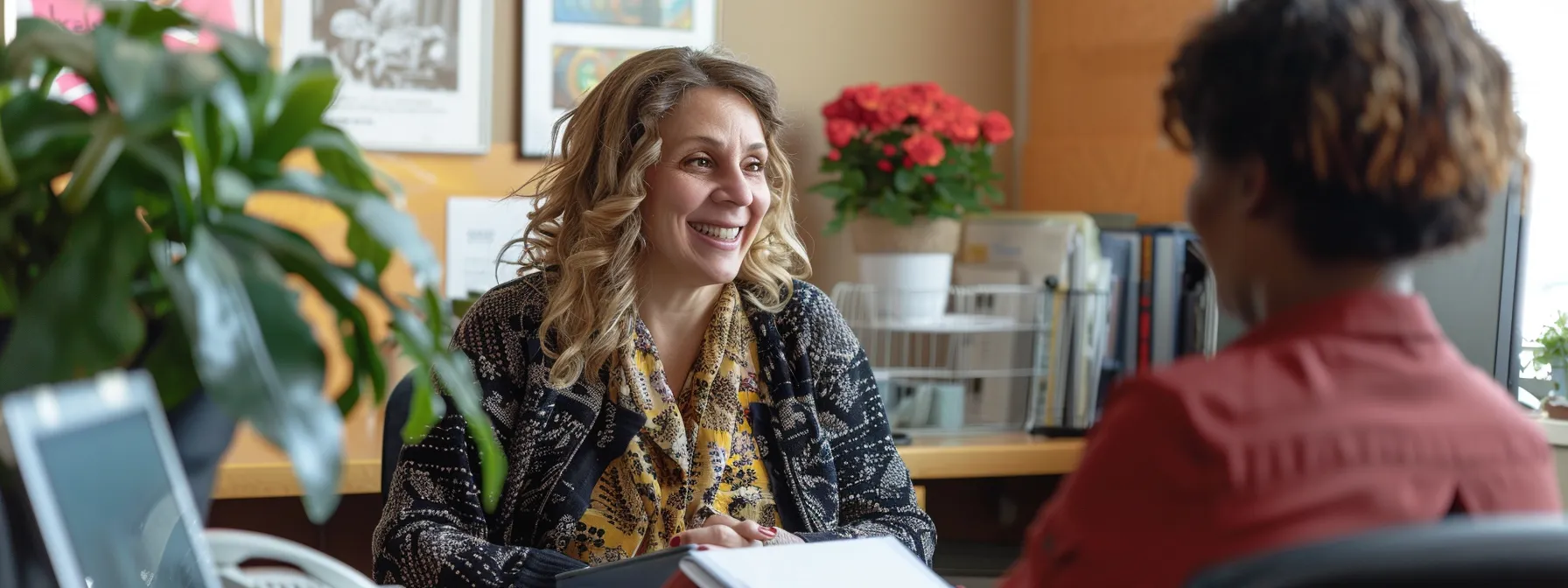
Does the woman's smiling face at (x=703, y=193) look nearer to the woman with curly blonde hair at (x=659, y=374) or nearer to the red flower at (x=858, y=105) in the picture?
the woman with curly blonde hair at (x=659, y=374)

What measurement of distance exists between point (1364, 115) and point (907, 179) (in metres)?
2.04

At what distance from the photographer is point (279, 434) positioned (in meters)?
0.63

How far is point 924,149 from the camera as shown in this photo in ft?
8.84

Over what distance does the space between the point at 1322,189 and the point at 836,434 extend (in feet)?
3.64

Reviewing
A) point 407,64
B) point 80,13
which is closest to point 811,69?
point 407,64

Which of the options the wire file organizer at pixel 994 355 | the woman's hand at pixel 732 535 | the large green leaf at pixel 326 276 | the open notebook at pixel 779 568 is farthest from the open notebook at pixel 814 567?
the wire file organizer at pixel 994 355

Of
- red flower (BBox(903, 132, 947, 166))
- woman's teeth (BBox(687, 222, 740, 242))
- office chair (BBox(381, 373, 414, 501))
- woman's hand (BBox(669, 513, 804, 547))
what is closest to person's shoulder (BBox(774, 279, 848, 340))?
woman's teeth (BBox(687, 222, 740, 242))

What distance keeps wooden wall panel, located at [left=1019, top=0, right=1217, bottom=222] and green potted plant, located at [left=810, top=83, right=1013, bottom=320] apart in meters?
0.32

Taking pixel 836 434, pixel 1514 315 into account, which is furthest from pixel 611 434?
pixel 1514 315

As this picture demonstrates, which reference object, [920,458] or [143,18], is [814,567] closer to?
[143,18]

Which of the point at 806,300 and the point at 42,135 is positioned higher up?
the point at 42,135

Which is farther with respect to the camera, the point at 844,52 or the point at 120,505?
the point at 844,52

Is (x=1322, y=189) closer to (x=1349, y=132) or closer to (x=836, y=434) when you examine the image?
(x=1349, y=132)

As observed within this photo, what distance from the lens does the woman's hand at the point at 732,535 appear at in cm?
154
